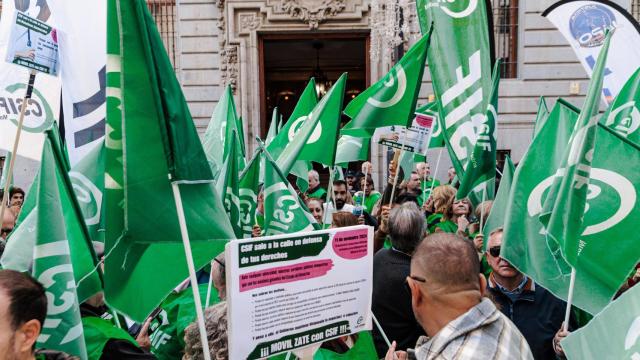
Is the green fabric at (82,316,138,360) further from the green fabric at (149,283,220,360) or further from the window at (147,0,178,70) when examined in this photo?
the window at (147,0,178,70)

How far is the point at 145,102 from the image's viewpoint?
86.9 inches

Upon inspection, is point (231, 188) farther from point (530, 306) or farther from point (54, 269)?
point (530, 306)

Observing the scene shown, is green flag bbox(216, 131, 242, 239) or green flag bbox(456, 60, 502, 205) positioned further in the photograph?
green flag bbox(456, 60, 502, 205)

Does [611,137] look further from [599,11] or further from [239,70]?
[239,70]

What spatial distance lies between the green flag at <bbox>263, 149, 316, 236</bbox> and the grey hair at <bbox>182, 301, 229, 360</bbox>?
4.56 feet

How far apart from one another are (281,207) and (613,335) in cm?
231

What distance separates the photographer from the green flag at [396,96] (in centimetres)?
475

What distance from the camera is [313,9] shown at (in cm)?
1259

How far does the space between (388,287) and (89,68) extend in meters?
2.38

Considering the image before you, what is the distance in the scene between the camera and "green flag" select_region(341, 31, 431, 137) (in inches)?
187

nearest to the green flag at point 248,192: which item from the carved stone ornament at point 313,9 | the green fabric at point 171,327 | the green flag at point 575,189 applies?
the green fabric at point 171,327

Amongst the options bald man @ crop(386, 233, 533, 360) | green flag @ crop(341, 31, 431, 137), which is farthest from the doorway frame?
bald man @ crop(386, 233, 533, 360)

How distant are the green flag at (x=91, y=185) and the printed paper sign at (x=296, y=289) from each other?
165cm

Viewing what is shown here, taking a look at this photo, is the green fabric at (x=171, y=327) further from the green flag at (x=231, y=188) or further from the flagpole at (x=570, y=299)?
the flagpole at (x=570, y=299)
